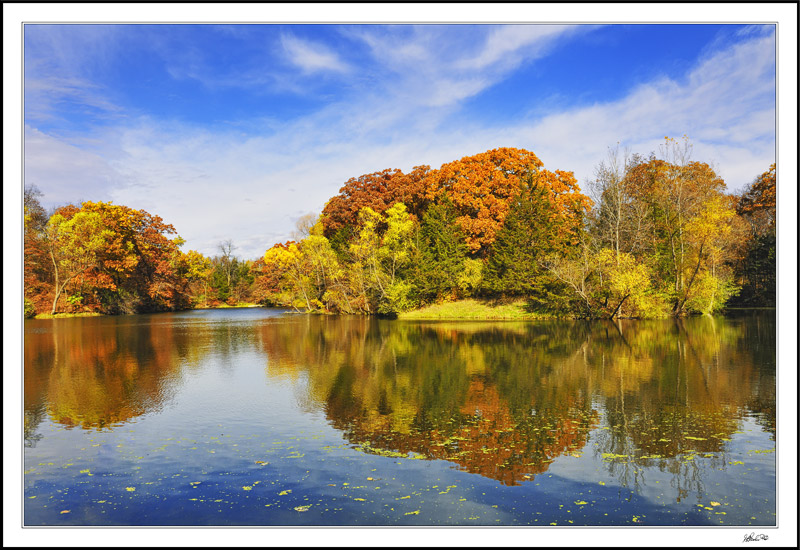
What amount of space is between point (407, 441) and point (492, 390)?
4553mm

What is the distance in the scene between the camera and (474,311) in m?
40.5

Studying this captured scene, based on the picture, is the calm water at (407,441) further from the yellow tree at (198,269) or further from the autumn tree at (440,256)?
the yellow tree at (198,269)

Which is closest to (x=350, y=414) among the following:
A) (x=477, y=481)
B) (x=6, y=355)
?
(x=477, y=481)

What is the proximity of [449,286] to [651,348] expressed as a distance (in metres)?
22.9

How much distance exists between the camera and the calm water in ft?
19.6

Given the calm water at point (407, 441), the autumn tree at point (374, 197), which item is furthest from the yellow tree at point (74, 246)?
the calm water at point (407, 441)

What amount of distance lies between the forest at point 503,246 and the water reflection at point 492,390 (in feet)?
37.8

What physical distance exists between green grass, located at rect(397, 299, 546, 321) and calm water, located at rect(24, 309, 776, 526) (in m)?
20.9

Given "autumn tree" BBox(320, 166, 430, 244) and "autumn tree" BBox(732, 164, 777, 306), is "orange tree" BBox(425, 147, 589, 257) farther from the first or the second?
"autumn tree" BBox(732, 164, 777, 306)

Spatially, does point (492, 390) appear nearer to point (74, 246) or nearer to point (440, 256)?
point (440, 256)

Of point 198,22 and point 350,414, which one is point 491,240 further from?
point 198,22

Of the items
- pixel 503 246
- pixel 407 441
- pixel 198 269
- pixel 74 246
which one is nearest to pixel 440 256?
pixel 503 246

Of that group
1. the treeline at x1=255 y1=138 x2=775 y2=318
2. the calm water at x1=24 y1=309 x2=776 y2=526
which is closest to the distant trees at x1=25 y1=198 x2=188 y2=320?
the treeline at x1=255 y1=138 x2=775 y2=318

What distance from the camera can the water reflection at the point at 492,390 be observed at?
8086 millimetres
